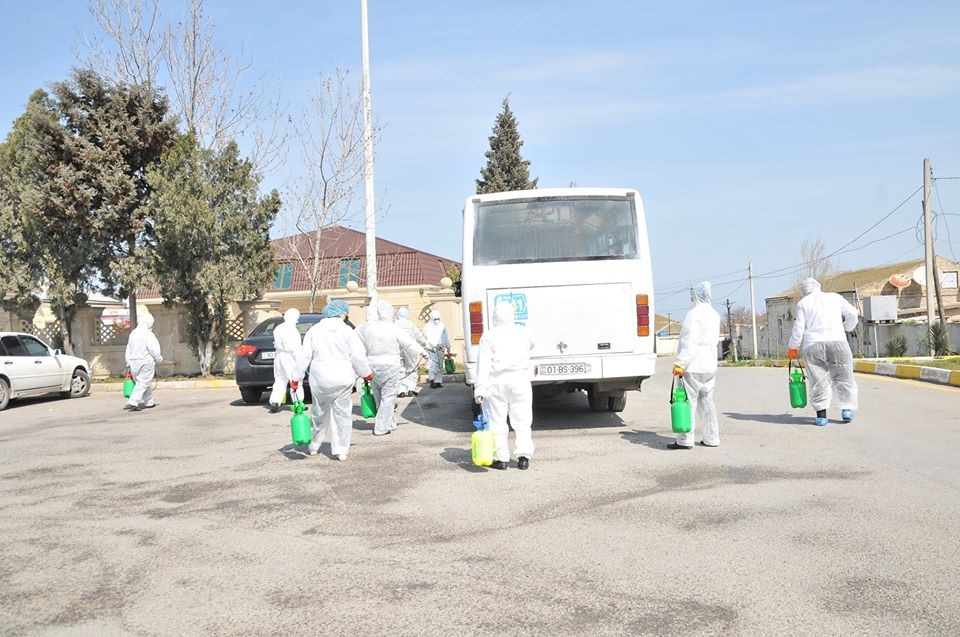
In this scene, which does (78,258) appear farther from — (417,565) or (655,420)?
(417,565)

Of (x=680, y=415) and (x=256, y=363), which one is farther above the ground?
(x=256, y=363)

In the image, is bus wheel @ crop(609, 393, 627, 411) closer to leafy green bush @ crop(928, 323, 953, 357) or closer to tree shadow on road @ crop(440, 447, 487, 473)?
tree shadow on road @ crop(440, 447, 487, 473)

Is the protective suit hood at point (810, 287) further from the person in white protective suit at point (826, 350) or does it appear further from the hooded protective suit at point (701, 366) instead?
the hooded protective suit at point (701, 366)

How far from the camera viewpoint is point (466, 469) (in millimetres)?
8141

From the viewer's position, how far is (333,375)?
8.79 m

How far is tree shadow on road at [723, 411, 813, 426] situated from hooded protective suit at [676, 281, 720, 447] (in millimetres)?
2181

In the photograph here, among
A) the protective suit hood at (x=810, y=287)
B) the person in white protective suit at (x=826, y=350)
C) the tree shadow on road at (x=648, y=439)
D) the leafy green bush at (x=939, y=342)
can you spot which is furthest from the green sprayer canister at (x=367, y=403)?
the leafy green bush at (x=939, y=342)

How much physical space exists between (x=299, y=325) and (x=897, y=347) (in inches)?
1012

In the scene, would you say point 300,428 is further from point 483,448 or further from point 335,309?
point 483,448

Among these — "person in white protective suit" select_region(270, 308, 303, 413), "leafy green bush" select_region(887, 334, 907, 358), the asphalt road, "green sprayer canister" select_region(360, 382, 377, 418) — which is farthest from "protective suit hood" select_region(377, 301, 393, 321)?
"leafy green bush" select_region(887, 334, 907, 358)

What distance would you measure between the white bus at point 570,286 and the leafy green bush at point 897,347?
84.1ft

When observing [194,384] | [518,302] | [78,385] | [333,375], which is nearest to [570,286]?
[518,302]

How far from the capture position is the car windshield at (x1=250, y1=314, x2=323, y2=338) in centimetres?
1498

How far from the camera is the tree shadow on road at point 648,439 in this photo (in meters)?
9.24
